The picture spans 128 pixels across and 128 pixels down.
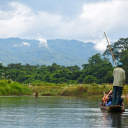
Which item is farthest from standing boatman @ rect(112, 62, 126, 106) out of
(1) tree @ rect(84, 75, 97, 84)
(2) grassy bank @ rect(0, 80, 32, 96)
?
(1) tree @ rect(84, 75, 97, 84)

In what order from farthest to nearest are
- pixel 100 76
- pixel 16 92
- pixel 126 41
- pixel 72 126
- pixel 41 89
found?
pixel 126 41
pixel 100 76
pixel 41 89
pixel 16 92
pixel 72 126

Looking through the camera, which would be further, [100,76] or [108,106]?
[100,76]

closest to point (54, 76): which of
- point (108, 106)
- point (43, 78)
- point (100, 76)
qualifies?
point (43, 78)

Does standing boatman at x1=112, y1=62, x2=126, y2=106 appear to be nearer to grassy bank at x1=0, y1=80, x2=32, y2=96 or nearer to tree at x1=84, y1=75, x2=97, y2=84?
grassy bank at x1=0, y1=80, x2=32, y2=96

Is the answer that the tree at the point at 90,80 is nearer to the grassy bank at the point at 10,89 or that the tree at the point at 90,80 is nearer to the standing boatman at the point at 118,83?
the grassy bank at the point at 10,89

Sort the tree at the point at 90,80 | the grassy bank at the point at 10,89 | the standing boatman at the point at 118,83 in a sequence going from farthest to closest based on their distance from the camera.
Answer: the tree at the point at 90,80 < the grassy bank at the point at 10,89 < the standing boatman at the point at 118,83

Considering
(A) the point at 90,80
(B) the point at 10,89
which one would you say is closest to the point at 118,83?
(B) the point at 10,89

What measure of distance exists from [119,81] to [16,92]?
103 ft

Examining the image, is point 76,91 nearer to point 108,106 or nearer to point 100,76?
point 108,106

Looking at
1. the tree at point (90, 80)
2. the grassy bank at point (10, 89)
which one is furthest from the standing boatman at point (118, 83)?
the tree at point (90, 80)

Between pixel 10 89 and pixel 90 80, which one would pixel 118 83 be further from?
pixel 90 80

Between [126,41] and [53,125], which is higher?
[126,41]

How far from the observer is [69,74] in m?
95.1

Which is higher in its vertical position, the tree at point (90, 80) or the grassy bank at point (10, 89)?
the tree at point (90, 80)
